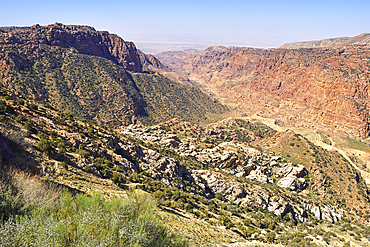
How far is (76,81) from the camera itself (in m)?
106

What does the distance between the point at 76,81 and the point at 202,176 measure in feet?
311

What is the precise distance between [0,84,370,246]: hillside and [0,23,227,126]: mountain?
149 ft

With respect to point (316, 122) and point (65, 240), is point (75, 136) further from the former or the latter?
point (316, 122)

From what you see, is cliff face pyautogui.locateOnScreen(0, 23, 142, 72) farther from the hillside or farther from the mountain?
the hillside

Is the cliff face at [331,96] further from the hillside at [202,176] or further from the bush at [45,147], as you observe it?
the bush at [45,147]

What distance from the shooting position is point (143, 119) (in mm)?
121062

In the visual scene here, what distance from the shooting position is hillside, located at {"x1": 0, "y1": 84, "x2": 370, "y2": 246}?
61.6ft

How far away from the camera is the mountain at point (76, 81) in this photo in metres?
89.0

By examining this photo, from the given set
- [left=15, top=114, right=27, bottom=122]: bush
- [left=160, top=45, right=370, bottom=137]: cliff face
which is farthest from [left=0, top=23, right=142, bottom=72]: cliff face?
[left=160, top=45, right=370, bottom=137]: cliff face

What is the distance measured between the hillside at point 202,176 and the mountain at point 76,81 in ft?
149

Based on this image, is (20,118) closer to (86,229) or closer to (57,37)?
(86,229)

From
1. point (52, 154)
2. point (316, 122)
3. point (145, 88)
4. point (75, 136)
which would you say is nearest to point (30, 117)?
point (75, 136)

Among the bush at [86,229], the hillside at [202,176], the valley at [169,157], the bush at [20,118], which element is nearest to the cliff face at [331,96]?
the valley at [169,157]

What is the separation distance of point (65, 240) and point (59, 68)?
12428 cm
